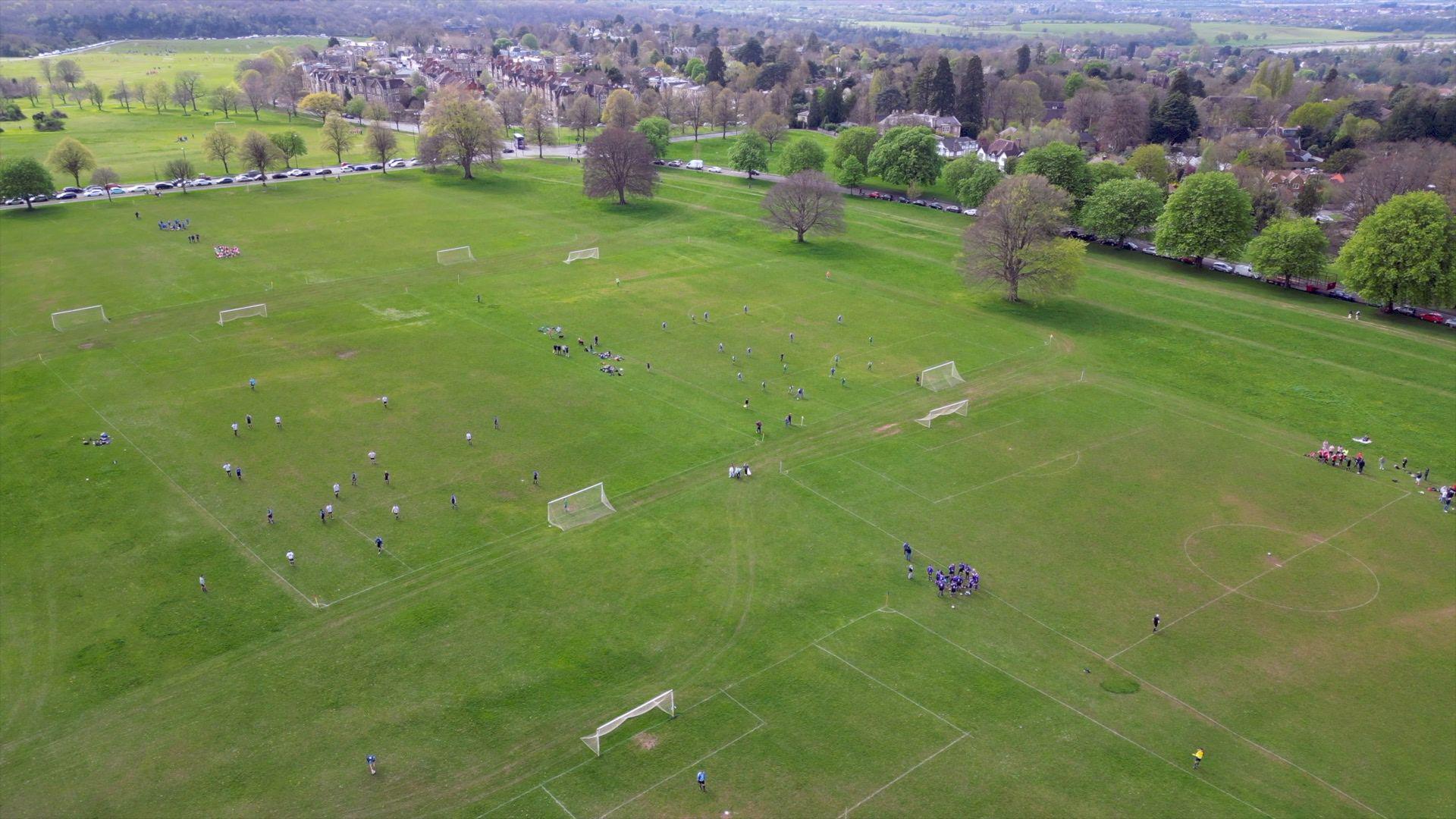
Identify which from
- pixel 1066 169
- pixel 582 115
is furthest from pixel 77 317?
pixel 582 115

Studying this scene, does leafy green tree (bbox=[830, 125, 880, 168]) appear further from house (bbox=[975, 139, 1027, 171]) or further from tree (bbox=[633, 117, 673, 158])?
tree (bbox=[633, 117, 673, 158])

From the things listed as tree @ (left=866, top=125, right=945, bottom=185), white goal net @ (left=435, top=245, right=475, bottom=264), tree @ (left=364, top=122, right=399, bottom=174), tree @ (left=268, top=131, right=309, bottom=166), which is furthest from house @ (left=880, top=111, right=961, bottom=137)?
tree @ (left=268, top=131, right=309, bottom=166)

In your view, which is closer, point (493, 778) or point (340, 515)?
point (493, 778)

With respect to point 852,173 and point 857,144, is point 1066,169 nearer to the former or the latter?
point 852,173

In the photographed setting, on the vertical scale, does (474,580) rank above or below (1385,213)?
below

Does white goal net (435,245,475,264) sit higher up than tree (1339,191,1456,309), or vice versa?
tree (1339,191,1456,309)

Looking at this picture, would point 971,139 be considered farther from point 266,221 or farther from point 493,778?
point 493,778

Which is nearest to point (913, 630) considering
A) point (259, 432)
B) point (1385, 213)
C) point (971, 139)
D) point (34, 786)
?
point (34, 786)
